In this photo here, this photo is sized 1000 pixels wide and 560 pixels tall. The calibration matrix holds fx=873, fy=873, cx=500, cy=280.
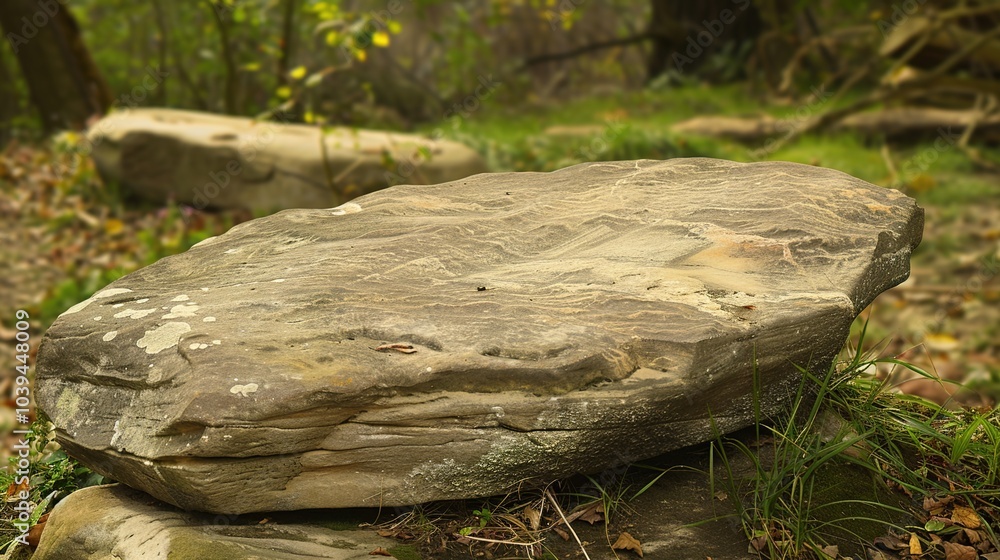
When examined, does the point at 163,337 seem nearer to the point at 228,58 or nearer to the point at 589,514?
the point at 589,514

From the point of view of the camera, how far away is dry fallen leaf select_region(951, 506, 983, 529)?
107 inches

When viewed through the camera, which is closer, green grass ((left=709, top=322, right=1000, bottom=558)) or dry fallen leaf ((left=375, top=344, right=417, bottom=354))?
dry fallen leaf ((left=375, top=344, right=417, bottom=354))

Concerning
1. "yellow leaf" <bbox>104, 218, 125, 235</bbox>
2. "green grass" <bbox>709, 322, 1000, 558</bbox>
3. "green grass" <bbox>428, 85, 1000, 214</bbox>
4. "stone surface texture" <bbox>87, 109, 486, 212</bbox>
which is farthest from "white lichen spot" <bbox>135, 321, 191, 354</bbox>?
"green grass" <bbox>428, 85, 1000, 214</bbox>

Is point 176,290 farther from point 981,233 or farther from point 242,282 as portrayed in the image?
point 981,233

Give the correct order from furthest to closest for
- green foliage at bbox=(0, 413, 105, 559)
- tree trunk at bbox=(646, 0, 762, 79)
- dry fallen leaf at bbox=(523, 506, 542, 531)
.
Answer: tree trunk at bbox=(646, 0, 762, 79), green foliage at bbox=(0, 413, 105, 559), dry fallen leaf at bbox=(523, 506, 542, 531)

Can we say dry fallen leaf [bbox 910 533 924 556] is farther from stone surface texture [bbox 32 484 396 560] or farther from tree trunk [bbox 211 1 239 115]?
tree trunk [bbox 211 1 239 115]

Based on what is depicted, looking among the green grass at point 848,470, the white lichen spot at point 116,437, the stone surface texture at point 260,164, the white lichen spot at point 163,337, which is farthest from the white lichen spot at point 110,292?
the stone surface texture at point 260,164

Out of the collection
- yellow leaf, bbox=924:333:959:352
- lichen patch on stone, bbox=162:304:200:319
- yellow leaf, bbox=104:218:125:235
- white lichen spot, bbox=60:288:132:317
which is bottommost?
yellow leaf, bbox=924:333:959:352

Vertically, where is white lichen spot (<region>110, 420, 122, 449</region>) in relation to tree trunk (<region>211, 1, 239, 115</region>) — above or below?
above

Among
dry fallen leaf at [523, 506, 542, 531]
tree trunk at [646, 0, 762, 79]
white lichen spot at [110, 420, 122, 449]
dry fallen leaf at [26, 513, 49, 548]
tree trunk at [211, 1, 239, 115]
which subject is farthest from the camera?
tree trunk at [646, 0, 762, 79]

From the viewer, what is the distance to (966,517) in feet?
8.98

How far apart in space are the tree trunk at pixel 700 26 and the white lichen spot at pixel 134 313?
9846 mm

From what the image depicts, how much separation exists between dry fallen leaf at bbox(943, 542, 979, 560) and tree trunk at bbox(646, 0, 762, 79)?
957 cm

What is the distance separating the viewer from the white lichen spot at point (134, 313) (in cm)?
264
